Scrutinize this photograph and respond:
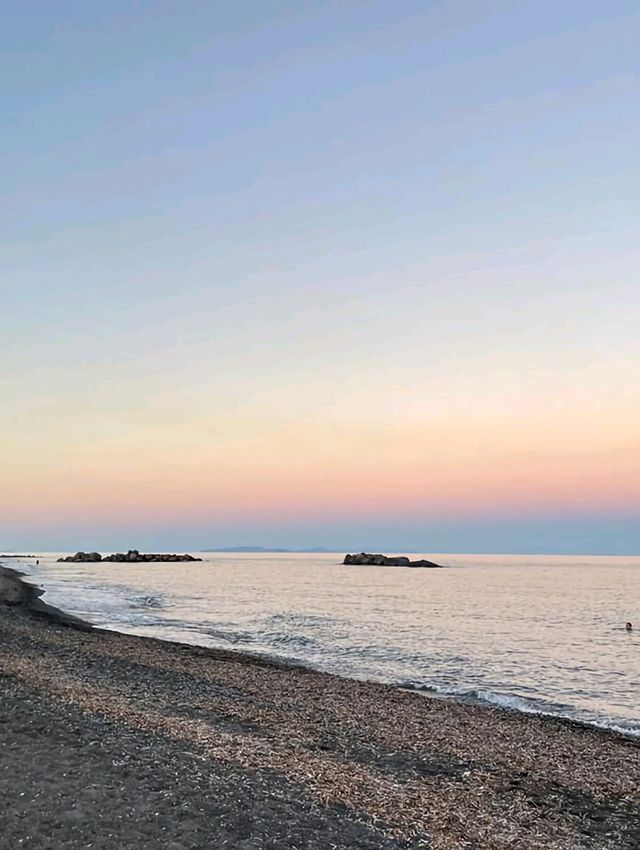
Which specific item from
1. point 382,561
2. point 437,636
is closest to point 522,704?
point 437,636

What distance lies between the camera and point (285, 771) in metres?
10.6

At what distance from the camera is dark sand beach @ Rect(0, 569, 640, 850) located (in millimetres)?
8227

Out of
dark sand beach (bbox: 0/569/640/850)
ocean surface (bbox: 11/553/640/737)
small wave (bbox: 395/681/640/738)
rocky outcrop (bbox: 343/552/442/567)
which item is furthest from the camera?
rocky outcrop (bbox: 343/552/442/567)

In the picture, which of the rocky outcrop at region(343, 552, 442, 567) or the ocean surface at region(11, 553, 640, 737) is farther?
the rocky outcrop at region(343, 552, 442, 567)

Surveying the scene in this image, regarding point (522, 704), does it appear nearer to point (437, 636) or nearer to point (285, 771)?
point (285, 771)

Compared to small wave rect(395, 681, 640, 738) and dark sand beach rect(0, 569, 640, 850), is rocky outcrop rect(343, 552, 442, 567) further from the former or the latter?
dark sand beach rect(0, 569, 640, 850)

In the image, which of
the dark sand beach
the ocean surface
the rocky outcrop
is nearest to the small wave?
the ocean surface

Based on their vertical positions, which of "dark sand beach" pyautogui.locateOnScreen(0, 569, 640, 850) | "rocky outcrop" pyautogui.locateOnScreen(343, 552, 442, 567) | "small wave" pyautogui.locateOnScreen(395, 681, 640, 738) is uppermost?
"dark sand beach" pyautogui.locateOnScreen(0, 569, 640, 850)

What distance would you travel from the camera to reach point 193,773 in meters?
10.0

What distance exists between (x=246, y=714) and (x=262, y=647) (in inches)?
655

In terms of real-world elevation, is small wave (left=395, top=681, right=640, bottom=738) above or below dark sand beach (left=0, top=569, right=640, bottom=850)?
below

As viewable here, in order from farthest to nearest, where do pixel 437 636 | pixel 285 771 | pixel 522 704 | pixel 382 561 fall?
pixel 382 561 < pixel 437 636 < pixel 522 704 < pixel 285 771

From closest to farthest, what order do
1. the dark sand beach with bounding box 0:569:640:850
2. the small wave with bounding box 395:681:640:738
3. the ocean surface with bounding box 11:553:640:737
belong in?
the dark sand beach with bounding box 0:569:640:850, the small wave with bounding box 395:681:640:738, the ocean surface with bounding box 11:553:640:737

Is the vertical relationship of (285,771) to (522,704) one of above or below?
above
